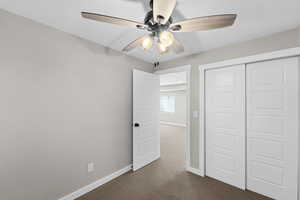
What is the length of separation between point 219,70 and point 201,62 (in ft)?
1.18

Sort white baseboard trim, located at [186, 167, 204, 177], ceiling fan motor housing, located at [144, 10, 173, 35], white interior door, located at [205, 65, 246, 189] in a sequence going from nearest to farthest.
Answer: ceiling fan motor housing, located at [144, 10, 173, 35] → white interior door, located at [205, 65, 246, 189] → white baseboard trim, located at [186, 167, 204, 177]

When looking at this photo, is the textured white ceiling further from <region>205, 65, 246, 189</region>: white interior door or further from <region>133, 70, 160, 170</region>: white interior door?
<region>133, 70, 160, 170</region>: white interior door

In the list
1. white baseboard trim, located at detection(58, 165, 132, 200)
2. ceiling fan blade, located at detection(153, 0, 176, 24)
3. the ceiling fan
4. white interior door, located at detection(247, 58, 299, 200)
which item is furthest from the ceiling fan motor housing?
white baseboard trim, located at detection(58, 165, 132, 200)

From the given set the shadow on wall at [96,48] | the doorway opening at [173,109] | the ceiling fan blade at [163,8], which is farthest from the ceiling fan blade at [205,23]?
the doorway opening at [173,109]

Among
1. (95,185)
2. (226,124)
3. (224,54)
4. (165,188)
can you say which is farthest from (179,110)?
(95,185)

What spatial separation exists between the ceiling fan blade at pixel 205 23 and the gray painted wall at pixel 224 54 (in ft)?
4.13

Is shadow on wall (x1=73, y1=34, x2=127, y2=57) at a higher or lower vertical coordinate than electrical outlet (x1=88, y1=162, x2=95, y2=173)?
higher

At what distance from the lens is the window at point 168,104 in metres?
8.08

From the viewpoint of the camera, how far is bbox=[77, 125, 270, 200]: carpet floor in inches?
75.0

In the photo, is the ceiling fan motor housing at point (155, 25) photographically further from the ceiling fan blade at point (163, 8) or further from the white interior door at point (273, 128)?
the white interior door at point (273, 128)

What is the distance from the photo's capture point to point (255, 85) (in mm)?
1988

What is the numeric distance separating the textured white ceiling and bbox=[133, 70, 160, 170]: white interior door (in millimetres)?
1054

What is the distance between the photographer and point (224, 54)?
2238mm

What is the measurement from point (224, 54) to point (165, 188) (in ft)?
7.95
